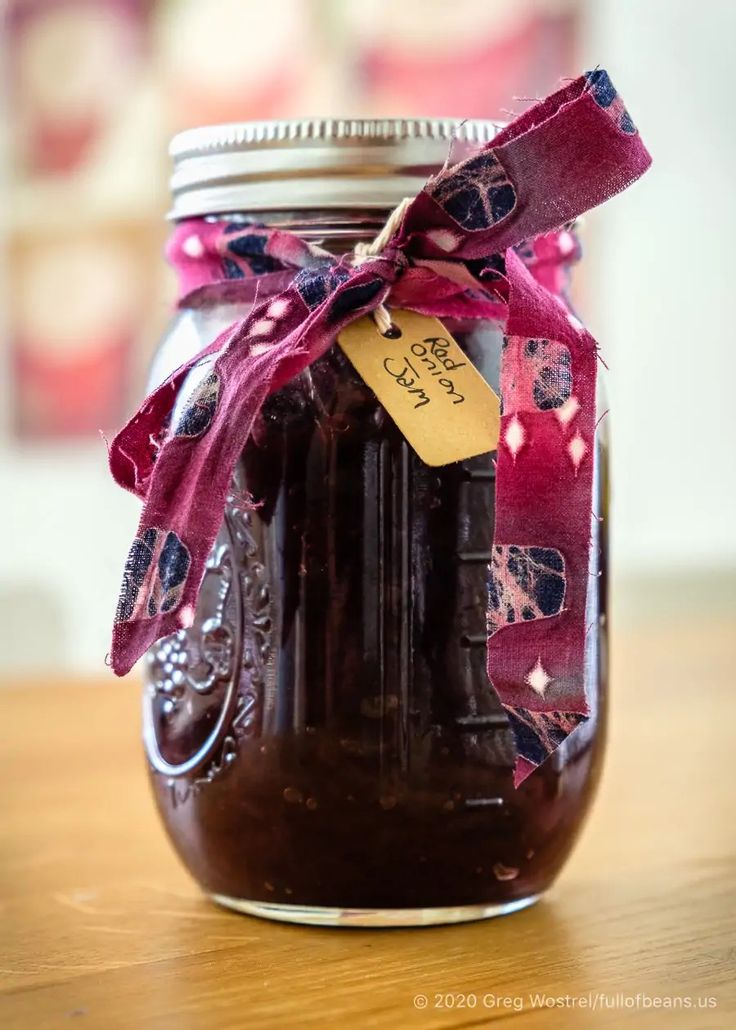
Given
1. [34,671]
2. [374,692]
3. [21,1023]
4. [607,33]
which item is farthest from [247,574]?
[607,33]

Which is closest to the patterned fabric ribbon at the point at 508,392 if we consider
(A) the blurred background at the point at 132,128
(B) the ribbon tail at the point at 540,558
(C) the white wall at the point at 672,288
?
(B) the ribbon tail at the point at 540,558

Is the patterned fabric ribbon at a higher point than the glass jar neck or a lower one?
lower

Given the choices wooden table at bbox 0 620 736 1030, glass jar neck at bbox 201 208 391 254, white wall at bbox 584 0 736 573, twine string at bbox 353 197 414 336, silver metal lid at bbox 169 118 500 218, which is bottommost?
wooden table at bbox 0 620 736 1030

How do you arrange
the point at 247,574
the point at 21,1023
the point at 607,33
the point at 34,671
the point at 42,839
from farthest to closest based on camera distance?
the point at 607,33
the point at 34,671
the point at 42,839
the point at 247,574
the point at 21,1023

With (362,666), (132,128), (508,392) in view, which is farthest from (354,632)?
(132,128)

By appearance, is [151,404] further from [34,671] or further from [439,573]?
[34,671]

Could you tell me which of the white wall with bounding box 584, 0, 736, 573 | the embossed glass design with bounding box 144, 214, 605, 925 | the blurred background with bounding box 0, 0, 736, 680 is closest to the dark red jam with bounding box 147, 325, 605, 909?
the embossed glass design with bounding box 144, 214, 605, 925

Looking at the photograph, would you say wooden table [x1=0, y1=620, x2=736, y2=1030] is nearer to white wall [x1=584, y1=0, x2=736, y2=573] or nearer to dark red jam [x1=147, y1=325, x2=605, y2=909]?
dark red jam [x1=147, y1=325, x2=605, y2=909]

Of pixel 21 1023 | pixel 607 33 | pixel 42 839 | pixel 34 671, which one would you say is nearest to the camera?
pixel 21 1023
